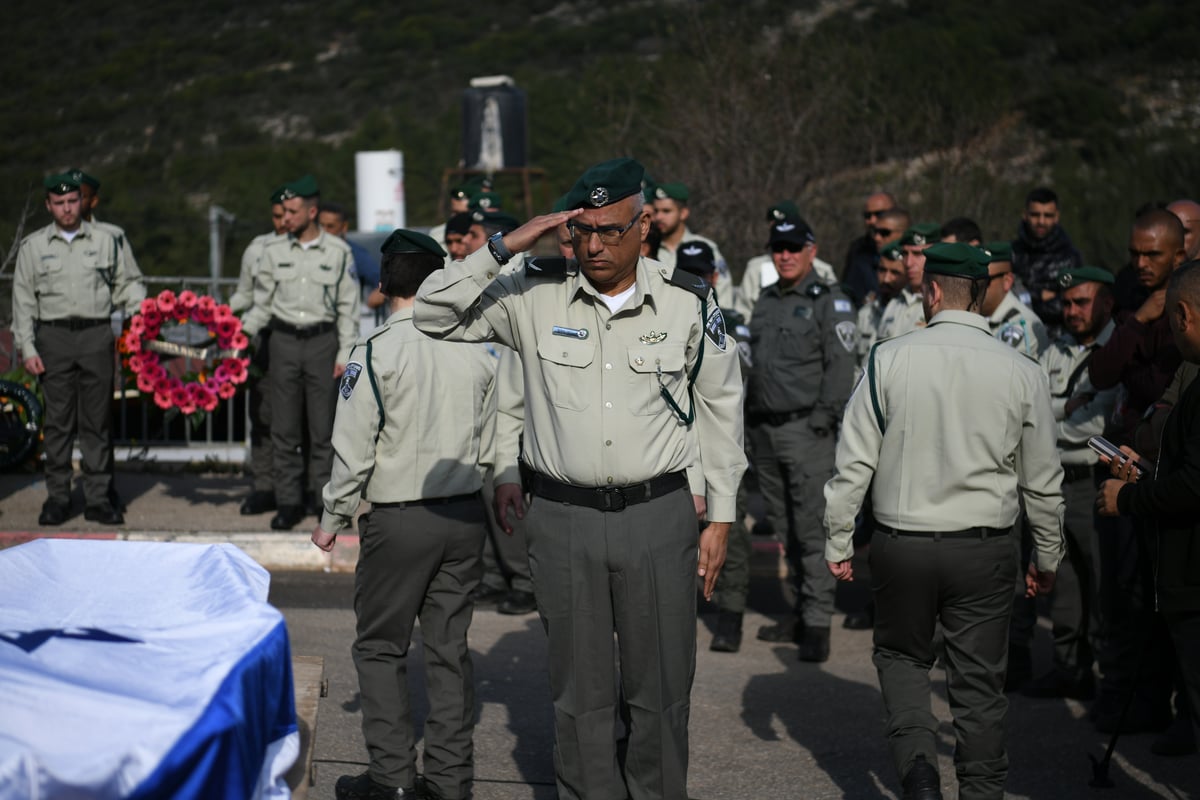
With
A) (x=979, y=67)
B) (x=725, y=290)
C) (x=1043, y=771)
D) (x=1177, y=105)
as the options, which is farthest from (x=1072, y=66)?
(x=1043, y=771)

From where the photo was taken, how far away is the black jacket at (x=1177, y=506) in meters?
4.75

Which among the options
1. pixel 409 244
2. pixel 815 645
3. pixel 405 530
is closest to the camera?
pixel 405 530

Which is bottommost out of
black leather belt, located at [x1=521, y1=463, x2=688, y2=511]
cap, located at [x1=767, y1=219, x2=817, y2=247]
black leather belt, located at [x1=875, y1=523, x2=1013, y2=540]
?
black leather belt, located at [x1=875, y1=523, x2=1013, y2=540]

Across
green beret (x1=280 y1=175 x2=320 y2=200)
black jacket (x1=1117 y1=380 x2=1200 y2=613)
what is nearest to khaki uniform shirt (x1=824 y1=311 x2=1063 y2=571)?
black jacket (x1=1117 y1=380 x2=1200 y2=613)

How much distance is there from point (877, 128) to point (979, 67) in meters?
11.7

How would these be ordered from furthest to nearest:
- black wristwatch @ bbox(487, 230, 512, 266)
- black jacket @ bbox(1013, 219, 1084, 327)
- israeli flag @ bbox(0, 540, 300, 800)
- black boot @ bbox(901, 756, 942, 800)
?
black jacket @ bbox(1013, 219, 1084, 327)
black boot @ bbox(901, 756, 942, 800)
black wristwatch @ bbox(487, 230, 512, 266)
israeli flag @ bbox(0, 540, 300, 800)

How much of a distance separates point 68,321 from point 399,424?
518 centimetres

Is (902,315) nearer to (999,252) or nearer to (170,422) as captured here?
(999,252)

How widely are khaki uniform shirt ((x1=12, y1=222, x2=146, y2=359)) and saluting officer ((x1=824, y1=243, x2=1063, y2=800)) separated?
638cm

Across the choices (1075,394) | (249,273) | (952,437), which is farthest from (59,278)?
(952,437)

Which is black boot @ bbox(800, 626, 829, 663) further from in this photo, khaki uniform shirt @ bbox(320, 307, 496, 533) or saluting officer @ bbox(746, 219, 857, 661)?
khaki uniform shirt @ bbox(320, 307, 496, 533)

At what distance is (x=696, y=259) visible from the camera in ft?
27.1

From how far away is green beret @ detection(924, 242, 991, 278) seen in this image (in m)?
5.23

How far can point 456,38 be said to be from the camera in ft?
183
